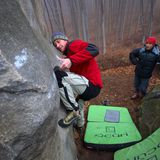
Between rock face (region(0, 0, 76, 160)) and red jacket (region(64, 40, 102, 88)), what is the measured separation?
0.81 metres

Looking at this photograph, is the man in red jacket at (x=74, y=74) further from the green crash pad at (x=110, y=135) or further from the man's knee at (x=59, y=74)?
the green crash pad at (x=110, y=135)

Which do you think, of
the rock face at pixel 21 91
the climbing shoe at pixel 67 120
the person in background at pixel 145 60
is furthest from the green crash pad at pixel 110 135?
the rock face at pixel 21 91

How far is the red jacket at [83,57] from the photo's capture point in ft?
7.78

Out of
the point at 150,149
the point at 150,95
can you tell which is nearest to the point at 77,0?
the point at 150,95

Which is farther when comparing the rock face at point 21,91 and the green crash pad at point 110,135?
the green crash pad at point 110,135

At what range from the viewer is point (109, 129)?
144 inches

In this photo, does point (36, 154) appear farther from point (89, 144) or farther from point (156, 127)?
point (156, 127)

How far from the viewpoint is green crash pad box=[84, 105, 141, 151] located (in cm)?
346

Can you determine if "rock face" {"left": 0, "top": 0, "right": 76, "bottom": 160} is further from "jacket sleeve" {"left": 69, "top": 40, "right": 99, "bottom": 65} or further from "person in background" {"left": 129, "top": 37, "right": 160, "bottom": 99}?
"person in background" {"left": 129, "top": 37, "right": 160, "bottom": 99}

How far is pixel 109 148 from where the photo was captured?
3.46 metres

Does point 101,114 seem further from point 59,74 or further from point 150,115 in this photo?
point 59,74

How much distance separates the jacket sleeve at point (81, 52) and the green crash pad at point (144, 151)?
1.62 m

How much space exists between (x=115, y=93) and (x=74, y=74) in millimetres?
2432

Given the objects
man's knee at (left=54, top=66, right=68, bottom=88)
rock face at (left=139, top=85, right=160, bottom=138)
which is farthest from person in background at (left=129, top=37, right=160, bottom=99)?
man's knee at (left=54, top=66, right=68, bottom=88)
